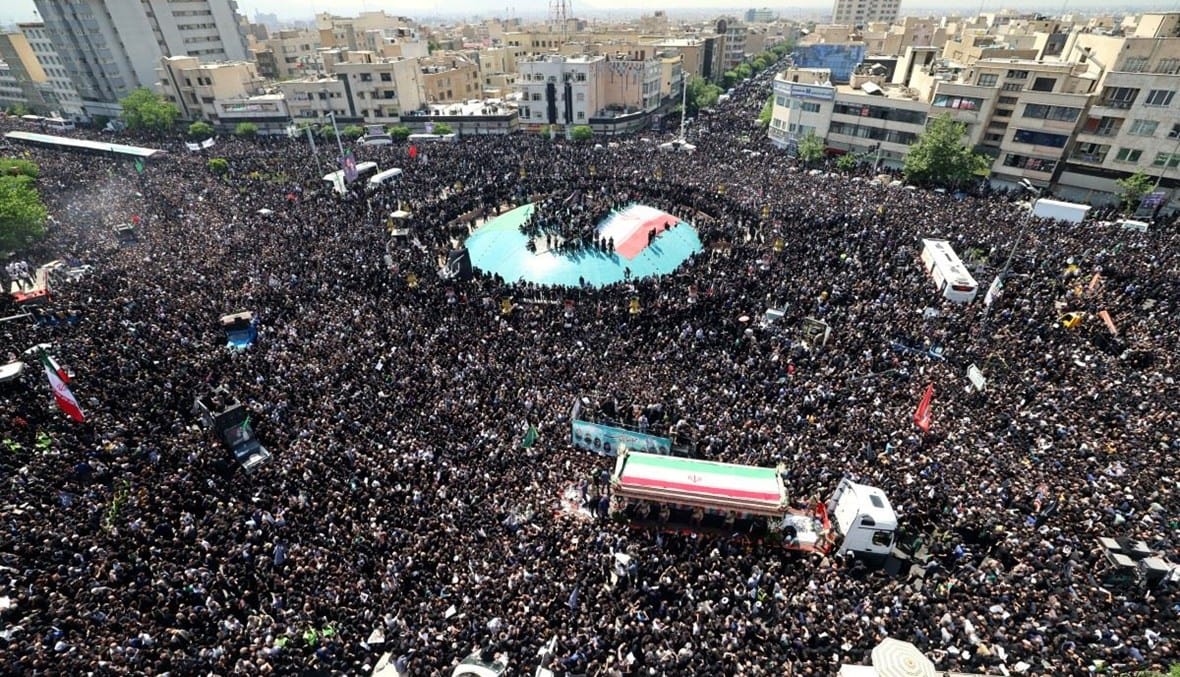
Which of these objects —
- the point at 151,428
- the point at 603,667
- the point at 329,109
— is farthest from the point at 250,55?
the point at 603,667

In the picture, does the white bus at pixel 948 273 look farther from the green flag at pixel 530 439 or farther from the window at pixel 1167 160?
the green flag at pixel 530 439

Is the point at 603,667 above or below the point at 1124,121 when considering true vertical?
below

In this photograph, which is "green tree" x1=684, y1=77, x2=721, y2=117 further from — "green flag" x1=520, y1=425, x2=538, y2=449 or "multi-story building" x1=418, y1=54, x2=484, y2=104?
"green flag" x1=520, y1=425, x2=538, y2=449

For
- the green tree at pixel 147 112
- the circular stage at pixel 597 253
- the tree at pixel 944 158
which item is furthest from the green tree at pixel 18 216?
the tree at pixel 944 158

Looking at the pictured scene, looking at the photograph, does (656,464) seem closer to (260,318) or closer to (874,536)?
(874,536)

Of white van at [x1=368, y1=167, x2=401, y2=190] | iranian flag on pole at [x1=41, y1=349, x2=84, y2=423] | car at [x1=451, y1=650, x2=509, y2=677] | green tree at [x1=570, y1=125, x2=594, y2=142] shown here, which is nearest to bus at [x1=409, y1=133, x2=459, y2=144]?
green tree at [x1=570, y1=125, x2=594, y2=142]

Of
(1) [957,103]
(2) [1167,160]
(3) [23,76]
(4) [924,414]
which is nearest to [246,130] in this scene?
(3) [23,76]
